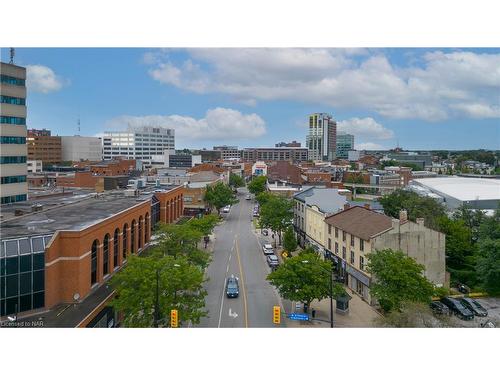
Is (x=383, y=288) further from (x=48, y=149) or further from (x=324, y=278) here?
(x=48, y=149)

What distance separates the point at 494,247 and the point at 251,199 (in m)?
93.2

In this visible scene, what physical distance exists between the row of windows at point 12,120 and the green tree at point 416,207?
5195 centimetres

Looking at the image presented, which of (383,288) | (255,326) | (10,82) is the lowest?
(255,326)

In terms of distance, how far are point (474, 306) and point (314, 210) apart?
2335cm

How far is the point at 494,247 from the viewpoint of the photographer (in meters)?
38.6

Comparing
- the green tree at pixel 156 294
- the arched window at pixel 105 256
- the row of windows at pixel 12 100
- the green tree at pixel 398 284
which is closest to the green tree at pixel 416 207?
the green tree at pixel 398 284

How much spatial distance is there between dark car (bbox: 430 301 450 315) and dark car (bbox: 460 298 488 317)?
191cm

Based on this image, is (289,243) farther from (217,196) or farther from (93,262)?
(217,196)

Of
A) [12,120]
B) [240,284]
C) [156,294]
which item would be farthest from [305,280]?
[12,120]

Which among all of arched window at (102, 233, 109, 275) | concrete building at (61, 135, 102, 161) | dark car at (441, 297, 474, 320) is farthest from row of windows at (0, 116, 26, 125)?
concrete building at (61, 135, 102, 161)

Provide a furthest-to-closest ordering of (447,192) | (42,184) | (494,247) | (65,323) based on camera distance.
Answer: (42,184)
(447,192)
(494,247)
(65,323)

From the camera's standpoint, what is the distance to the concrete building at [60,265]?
29.3 metres

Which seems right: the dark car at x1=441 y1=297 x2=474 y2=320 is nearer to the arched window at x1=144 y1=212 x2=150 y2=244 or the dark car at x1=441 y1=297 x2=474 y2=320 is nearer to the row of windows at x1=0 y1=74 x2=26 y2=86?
the arched window at x1=144 y1=212 x2=150 y2=244

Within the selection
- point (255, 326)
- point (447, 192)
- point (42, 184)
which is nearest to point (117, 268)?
point (255, 326)
